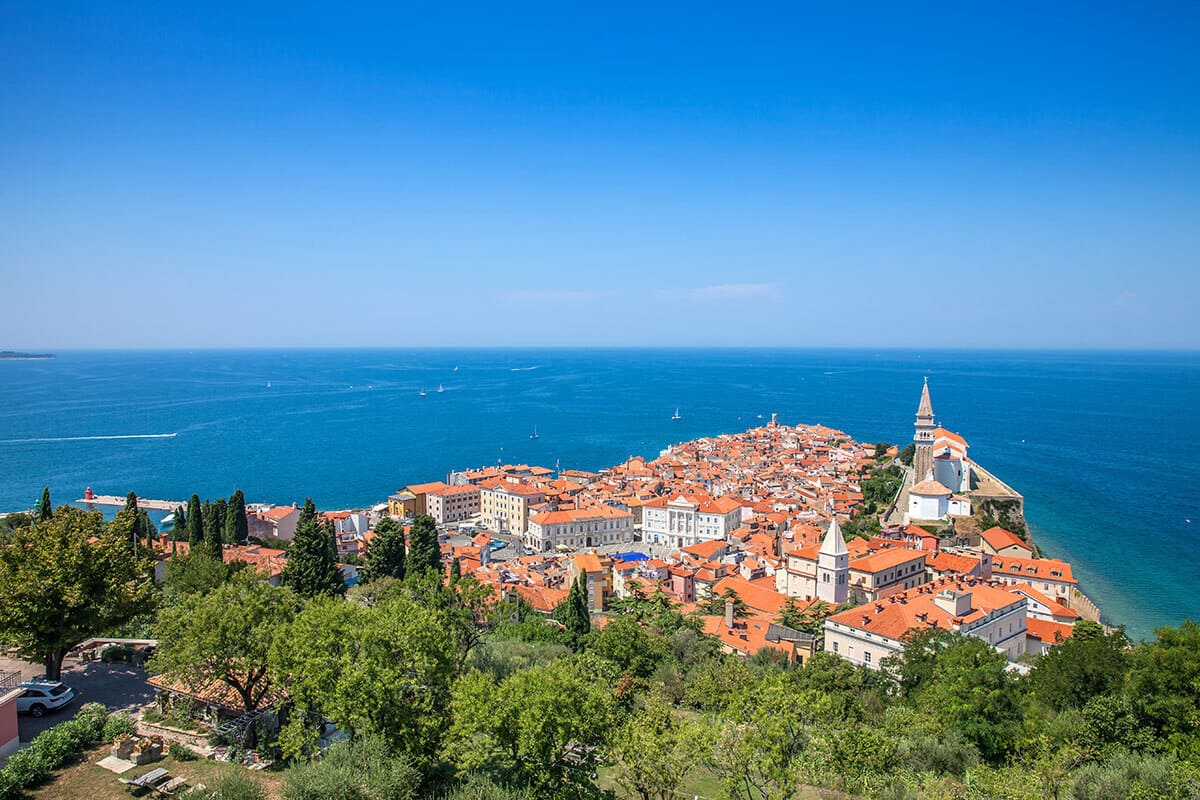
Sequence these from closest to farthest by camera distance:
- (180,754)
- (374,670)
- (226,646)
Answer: (374,670) → (180,754) → (226,646)

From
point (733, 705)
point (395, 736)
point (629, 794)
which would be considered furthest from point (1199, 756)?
point (395, 736)

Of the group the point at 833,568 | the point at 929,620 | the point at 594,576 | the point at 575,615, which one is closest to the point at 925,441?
the point at 833,568

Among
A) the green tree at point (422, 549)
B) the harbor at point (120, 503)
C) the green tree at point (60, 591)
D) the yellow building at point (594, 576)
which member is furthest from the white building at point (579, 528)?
the green tree at point (60, 591)

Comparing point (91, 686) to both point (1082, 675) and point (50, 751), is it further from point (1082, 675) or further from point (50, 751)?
point (1082, 675)

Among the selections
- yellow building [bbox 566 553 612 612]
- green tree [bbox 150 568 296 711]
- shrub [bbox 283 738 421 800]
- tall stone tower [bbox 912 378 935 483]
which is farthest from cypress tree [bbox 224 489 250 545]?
tall stone tower [bbox 912 378 935 483]

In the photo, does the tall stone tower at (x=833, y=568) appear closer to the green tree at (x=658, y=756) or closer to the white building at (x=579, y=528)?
the white building at (x=579, y=528)

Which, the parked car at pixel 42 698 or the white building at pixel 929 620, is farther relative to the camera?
the white building at pixel 929 620
